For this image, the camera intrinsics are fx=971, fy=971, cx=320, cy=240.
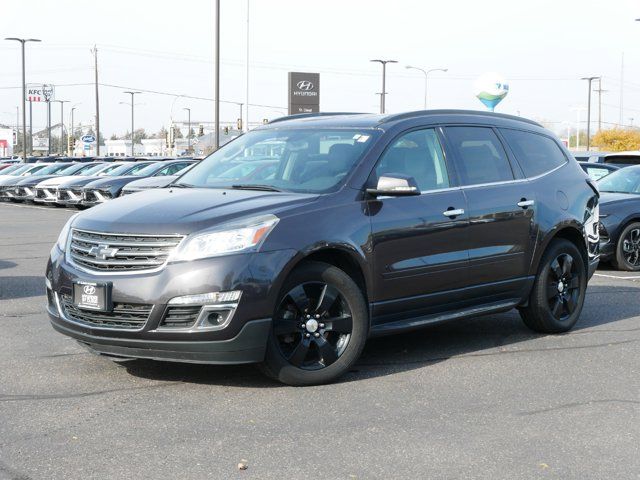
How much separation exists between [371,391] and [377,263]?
2.88 feet

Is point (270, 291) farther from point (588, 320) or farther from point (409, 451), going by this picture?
point (588, 320)

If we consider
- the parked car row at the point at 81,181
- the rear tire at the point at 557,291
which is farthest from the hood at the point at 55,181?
the rear tire at the point at 557,291

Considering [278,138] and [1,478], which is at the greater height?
[278,138]

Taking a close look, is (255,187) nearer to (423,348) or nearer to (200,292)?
(200,292)

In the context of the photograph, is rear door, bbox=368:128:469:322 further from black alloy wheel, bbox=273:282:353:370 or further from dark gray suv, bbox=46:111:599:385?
black alloy wheel, bbox=273:282:353:370

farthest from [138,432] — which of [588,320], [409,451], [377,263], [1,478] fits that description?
[588,320]

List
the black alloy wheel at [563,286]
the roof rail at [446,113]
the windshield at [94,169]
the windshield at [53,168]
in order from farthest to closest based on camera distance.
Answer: the windshield at [53,168], the windshield at [94,169], the black alloy wheel at [563,286], the roof rail at [446,113]

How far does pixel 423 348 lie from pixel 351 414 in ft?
6.70

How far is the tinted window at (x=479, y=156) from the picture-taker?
7164 mm

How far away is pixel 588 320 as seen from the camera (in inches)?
341

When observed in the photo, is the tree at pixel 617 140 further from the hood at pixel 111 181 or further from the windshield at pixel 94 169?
the hood at pixel 111 181

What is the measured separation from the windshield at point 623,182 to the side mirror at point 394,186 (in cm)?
795

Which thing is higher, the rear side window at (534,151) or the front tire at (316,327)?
the rear side window at (534,151)

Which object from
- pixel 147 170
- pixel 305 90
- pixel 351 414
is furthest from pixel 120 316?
pixel 305 90
